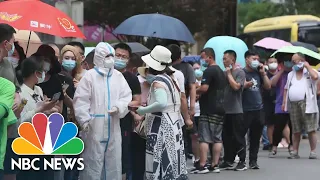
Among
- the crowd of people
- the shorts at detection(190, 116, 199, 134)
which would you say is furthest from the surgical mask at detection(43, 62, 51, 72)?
the shorts at detection(190, 116, 199, 134)

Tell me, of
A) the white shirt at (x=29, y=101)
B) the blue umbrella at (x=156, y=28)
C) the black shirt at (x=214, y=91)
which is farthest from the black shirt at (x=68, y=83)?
the black shirt at (x=214, y=91)

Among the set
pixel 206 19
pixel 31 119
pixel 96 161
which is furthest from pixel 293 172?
pixel 206 19

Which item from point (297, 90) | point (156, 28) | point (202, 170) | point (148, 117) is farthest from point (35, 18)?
point (297, 90)

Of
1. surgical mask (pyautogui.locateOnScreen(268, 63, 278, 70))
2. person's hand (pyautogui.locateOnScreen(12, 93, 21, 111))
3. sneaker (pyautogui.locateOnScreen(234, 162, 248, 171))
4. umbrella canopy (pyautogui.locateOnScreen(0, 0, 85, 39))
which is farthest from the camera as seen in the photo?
surgical mask (pyautogui.locateOnScreen(268, 63, 278, 70))

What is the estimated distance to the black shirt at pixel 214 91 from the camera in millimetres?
12023

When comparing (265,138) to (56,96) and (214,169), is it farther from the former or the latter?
(56,96)

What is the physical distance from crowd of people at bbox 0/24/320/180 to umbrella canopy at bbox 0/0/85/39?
11.2 inches

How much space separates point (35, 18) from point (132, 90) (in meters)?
1.50

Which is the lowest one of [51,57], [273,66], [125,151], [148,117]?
[125,151]

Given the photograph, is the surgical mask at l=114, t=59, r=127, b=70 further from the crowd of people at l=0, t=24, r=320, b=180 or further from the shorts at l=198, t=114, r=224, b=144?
the shorts at l=198, t=114, r=224, b=144

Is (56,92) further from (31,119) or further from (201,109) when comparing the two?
(201,109)

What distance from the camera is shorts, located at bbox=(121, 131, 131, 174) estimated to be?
31.6ft

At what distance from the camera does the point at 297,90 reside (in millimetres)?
14445

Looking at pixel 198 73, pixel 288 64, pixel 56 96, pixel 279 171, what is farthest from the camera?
pixel 288 64
